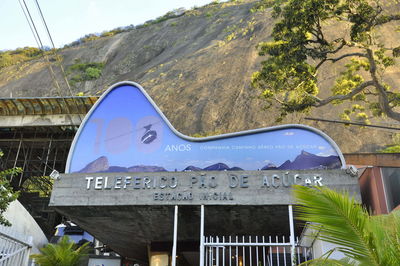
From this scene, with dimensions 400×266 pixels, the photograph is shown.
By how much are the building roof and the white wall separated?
386 inches

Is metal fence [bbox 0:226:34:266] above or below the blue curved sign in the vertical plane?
below

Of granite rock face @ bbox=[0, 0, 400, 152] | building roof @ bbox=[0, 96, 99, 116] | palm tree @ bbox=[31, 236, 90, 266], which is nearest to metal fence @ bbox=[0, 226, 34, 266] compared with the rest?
palm tree @ bbox=[31, 236, 90, 266]

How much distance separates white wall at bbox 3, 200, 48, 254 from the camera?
1129cm

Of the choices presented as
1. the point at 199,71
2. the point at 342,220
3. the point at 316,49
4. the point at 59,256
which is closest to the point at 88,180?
the point at 59,256

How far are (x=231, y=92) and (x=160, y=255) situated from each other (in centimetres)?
2650

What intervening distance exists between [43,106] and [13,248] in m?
13.8

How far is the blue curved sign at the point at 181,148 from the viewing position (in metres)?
11.0

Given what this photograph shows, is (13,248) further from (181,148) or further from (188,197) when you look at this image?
(181,148)

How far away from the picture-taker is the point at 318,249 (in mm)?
8344

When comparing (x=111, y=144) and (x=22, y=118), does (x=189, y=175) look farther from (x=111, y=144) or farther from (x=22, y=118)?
(x=22, y=118)

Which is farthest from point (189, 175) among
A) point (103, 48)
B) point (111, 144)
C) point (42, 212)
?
Result: point (103, 48)

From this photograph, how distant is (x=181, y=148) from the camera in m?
11.5

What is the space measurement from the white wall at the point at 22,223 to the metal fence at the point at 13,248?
1.26 metres

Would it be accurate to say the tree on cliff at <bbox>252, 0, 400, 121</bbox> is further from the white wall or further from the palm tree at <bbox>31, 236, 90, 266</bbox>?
the white wall
